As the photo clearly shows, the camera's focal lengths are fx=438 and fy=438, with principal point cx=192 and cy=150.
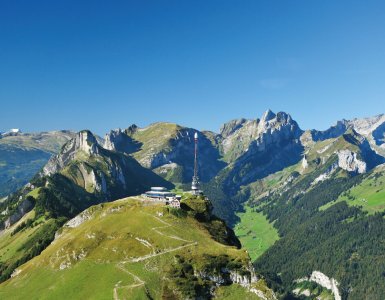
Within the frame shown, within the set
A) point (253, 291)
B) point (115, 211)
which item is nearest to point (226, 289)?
point (253, 291)

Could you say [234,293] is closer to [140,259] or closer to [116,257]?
[140,259]

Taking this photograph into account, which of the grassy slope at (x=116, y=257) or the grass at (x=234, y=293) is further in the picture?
the grassy slope at (x=116, y=257)

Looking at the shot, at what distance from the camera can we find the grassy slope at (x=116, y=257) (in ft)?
492

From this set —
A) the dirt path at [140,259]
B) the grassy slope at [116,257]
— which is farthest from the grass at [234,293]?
the dirt path at [140,259]

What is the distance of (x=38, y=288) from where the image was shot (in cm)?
16412

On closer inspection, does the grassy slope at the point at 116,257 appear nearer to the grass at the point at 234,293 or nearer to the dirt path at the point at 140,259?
the dirt path at the point at 140,259

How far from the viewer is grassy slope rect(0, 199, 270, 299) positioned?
5901 inches

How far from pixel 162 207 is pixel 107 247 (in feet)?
105

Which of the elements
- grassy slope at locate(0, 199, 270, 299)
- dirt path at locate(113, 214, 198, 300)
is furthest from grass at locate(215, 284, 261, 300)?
dirt path at locate(113, 214, 198, 300)

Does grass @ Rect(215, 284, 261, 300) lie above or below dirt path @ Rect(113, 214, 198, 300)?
below

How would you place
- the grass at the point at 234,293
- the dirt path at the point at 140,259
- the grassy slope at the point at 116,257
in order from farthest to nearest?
the grassy slope at the point at 116,257 < the grass at the point at 234,293 < the dirt path at the point at 140,259

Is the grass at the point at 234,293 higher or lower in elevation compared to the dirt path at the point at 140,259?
lower

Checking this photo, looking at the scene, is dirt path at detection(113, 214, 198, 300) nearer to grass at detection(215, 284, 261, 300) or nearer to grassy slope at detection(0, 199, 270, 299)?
grassy slope at detection(0, 199, 270, 299)

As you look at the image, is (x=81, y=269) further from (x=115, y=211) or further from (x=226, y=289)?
(x=226, y=289)
